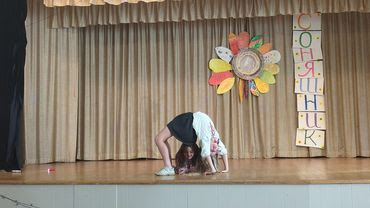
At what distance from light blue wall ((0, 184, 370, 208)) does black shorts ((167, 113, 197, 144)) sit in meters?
0.76

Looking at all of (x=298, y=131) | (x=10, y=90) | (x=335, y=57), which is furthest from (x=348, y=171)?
(x=10, y=90)

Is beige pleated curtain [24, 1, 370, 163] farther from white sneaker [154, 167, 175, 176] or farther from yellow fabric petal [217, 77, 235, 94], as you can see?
white sneaker [154, 167, 175, 176]

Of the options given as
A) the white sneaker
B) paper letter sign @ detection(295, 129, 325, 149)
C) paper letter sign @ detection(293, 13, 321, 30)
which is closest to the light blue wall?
the white sneaker

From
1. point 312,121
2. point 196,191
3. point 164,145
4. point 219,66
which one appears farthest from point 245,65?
point 196,191

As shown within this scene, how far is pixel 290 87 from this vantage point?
7.36 meters

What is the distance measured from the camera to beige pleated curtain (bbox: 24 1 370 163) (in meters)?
7.06

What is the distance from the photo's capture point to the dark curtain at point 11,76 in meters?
5.49

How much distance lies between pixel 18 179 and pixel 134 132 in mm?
2971

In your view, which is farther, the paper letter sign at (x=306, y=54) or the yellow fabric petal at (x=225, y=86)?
the yellow fabric petal at (x=225, y=86)

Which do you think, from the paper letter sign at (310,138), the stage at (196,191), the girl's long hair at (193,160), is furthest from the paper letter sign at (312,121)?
the girl's long hair at (193,160)

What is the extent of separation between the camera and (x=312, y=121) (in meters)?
7.25

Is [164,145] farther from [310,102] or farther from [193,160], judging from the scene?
[310,102]

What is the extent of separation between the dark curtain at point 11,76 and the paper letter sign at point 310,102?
13.7ft

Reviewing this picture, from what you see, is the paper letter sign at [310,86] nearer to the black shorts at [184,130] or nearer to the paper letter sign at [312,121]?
the paper letter sign at [312,121]
